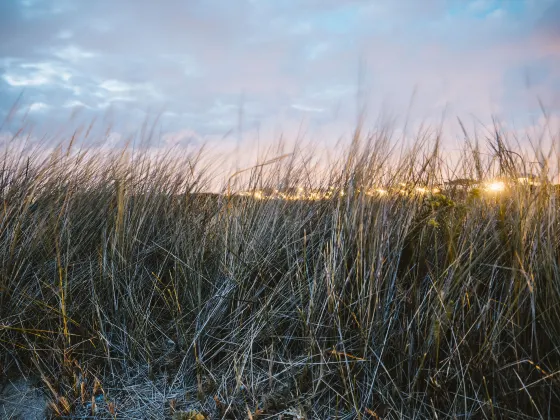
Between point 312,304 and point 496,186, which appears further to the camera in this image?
point 496,186

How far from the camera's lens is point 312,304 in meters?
1.79

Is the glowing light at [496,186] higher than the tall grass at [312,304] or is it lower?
higher

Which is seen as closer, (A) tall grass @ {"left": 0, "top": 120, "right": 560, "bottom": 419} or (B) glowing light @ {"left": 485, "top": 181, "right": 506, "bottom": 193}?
(A) tall grass @ {"left": 0, "top": 120, "right": 560, "bottom": 419}

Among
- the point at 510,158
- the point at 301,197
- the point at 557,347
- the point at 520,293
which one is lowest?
the point at 557,347

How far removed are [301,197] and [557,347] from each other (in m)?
1.63

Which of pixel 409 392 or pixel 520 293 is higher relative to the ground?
pixel 520 293

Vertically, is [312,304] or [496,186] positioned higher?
[496,186]

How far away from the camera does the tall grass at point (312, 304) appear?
5.21 feet

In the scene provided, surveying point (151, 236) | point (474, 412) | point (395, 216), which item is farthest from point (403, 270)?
point (151, 236)

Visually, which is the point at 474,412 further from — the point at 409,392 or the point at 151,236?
the point at 151,236

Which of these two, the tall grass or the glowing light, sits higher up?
the glowing light

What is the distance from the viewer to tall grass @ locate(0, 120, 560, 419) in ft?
5.21

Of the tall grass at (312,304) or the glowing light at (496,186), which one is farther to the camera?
the glowing light at (496,186)

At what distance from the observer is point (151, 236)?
2.74 meters
